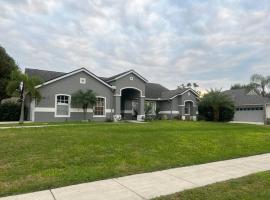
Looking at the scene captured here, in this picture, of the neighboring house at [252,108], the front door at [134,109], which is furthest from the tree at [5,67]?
the neighboring house at [252,108]

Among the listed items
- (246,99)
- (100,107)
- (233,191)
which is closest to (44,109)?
(100,107)

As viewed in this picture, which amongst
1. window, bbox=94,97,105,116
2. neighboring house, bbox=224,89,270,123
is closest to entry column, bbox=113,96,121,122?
window, bbox=94,97,105,116

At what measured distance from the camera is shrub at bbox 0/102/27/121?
87.9ft

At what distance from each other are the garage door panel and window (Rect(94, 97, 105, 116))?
78.3 feet

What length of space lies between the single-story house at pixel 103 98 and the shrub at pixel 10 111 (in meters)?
1.42

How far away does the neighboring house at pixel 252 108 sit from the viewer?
4025 cm

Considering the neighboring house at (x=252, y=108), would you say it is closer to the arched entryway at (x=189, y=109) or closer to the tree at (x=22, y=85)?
the arched entryway at (x=189, y=109)

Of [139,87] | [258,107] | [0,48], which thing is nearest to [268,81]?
[258,107]

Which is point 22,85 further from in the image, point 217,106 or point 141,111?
point 217,106

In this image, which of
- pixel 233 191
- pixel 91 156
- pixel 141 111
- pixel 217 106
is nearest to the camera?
pixel 233 191

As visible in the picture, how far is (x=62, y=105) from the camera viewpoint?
26.0 metres

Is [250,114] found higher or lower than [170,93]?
lower

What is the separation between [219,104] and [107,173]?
29.3m

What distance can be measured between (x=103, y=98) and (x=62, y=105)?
4.25 m
